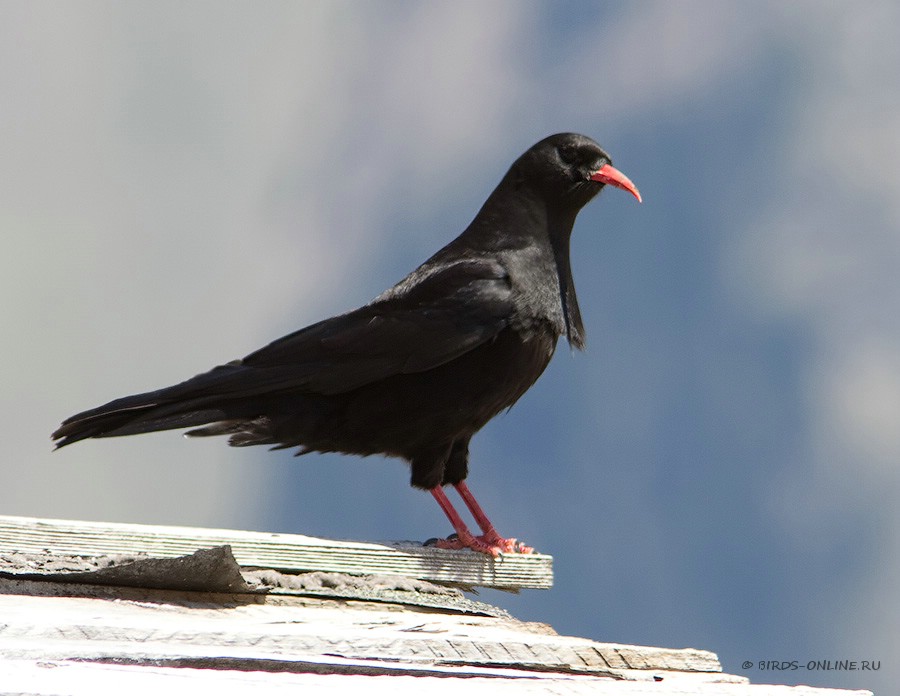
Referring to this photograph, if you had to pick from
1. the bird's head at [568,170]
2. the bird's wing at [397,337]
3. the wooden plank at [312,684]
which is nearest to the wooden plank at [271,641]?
the wooden plank at [312,684]

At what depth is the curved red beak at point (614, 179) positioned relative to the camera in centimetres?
523

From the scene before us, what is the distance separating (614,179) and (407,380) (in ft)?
4.35

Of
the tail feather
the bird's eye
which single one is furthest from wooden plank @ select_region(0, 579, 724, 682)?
the bird's eye

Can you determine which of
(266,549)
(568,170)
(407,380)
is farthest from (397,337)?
(266,549)

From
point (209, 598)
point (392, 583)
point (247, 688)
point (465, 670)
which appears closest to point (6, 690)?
point (247, 688)

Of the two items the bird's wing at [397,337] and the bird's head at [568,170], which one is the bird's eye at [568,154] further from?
the bird's wing at [397,337]

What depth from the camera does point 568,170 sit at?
5.24 metres

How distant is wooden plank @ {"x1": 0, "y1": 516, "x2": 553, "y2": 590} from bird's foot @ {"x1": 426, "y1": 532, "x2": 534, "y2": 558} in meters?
0.36

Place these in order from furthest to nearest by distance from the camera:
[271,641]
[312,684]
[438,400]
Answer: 1. [438,400]
2. [271,641]
3. [312,684]

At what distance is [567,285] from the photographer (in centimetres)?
504

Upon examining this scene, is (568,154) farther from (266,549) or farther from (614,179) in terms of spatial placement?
(266,549)

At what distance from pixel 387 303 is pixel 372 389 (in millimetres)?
431

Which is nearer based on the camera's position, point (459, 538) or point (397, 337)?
point (459, 538)

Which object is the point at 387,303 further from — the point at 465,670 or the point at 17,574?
the point at 465,670
